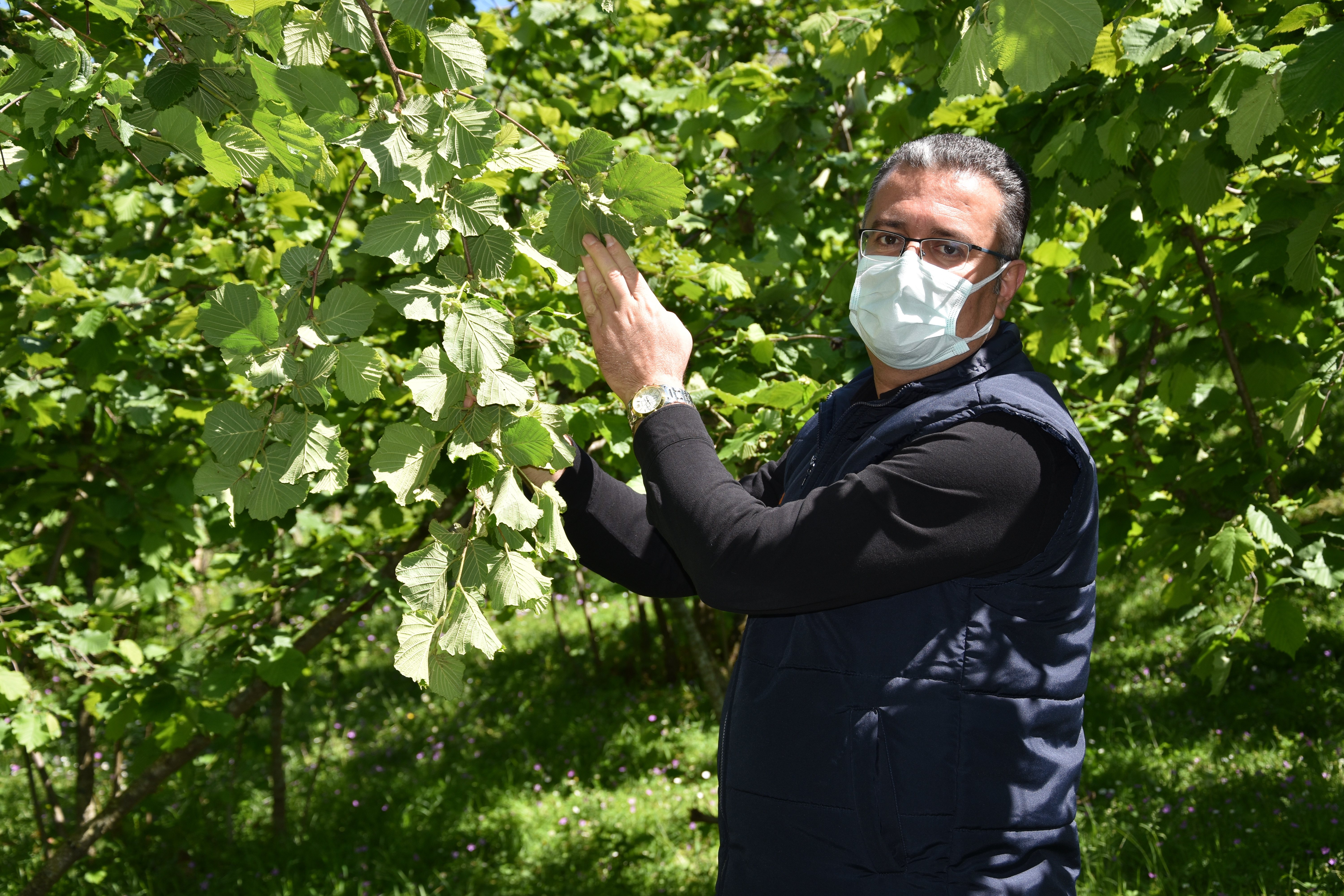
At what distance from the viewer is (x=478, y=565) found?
112cm

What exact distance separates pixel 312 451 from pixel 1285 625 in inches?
103

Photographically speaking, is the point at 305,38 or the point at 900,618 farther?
the point at 900,618

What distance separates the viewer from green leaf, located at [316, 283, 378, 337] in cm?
120

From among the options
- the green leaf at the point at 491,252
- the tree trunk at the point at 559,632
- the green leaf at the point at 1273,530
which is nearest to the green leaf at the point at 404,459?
the green leaf at the point at 491,252

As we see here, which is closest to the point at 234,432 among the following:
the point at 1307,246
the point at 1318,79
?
the point at 1318,79

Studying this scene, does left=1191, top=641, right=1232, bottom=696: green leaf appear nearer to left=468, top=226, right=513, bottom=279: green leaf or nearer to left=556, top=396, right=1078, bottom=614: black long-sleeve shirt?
left=556, top=396, right=1078, bottom=614: black long-sleeve shirt

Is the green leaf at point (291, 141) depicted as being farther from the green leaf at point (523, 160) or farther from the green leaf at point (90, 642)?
the green leaf at point (90, 642)

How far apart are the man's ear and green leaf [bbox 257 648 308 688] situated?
92.6 inches

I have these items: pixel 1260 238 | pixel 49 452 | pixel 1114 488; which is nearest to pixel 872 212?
pixel 1260 238

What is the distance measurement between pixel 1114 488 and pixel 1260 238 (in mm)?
1128

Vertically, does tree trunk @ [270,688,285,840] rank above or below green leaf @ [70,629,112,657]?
below

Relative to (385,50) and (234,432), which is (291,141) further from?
(234,432)

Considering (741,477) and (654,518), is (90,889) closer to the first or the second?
(741,477)

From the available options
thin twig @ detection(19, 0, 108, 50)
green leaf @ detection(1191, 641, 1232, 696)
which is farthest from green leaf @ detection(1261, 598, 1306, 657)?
thin twig @ detection(19, 0, 108, 50)
